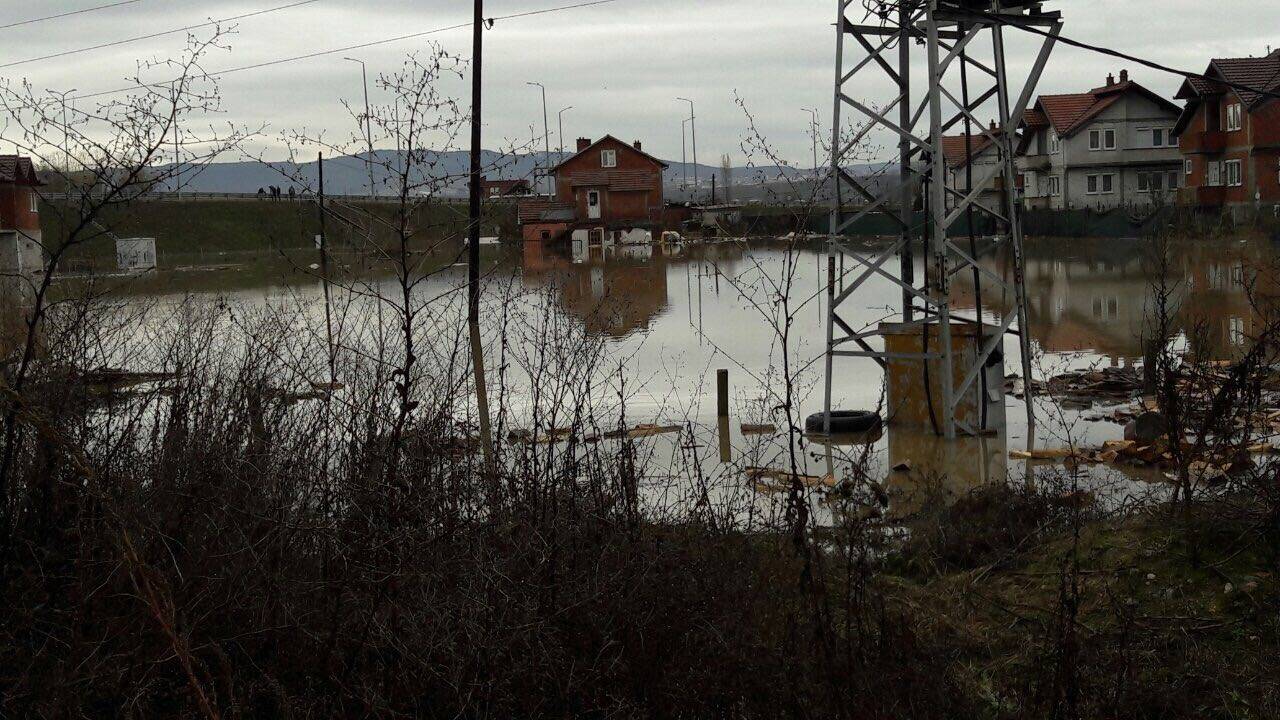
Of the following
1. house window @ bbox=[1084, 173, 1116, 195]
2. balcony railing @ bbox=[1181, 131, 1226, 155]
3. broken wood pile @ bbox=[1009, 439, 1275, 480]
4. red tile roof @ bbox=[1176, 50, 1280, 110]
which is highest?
red tile roof @ bbox=[1176, 50, 1280, 110]

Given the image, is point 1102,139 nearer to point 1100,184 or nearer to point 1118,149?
point 1118,149

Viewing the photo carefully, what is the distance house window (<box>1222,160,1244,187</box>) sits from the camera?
55844 mm

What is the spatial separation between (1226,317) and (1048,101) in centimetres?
5344

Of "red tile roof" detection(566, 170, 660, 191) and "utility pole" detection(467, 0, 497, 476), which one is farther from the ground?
"red tile roof" detection(566, 170, 660, 191)

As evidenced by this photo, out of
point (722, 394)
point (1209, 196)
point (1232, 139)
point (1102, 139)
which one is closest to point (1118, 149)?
point (1102, 139)

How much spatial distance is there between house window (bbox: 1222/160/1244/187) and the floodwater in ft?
18.5

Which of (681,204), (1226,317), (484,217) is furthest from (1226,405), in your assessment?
(681,204)

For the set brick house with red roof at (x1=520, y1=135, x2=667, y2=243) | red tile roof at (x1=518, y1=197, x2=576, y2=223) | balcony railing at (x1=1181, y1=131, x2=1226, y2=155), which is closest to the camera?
balcony railing at (x1=1181, y1=131, x2=1226, y2=155)

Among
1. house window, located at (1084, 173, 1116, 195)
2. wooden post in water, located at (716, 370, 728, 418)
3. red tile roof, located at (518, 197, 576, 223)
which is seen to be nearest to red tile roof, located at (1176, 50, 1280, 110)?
house window, located at (1084, 173, 1116, 195)

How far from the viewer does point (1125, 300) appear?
101 feet

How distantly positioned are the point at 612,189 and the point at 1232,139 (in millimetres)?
39326

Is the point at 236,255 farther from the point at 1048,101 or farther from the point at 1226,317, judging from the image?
the point at 1226,317

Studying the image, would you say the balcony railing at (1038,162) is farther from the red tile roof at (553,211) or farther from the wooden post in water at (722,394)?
the wooden post in water at (722,394)

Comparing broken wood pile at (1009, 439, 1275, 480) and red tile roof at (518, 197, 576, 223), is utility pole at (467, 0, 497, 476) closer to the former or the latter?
broken wood pile at (1009, 439, 1275, 480)
